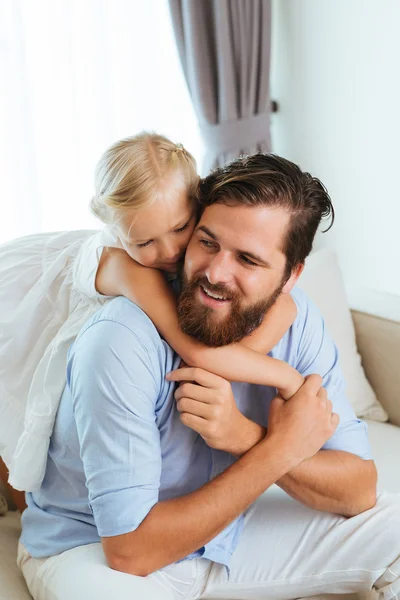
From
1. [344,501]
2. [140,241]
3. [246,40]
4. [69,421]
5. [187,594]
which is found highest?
[246,40]

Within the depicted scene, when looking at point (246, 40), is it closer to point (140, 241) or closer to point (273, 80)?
point (273, 80)

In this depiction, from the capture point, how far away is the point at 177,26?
9.25 ft

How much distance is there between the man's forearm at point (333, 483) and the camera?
Result: 5.11ft

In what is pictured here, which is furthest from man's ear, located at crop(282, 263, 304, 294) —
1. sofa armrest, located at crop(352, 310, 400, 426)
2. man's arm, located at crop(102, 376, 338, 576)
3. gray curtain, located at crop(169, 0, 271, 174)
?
gray curtain, located at crop(169, 0, 271, 174)

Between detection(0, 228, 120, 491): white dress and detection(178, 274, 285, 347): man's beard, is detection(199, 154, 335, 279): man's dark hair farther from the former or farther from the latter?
detection(0, 228, 120, 491): white dress

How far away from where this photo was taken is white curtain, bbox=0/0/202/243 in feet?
8.46

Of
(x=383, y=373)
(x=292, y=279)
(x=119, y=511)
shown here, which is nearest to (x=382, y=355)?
(x=383, y=373)

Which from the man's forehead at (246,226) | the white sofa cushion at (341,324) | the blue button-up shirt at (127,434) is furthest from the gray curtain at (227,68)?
the man's forehead at (246,226)

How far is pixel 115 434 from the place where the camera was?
4.50 feet

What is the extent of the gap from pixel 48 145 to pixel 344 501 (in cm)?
174

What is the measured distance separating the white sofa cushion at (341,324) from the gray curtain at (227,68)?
0.88 meters

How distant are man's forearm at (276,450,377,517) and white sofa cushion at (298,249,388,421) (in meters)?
0.71

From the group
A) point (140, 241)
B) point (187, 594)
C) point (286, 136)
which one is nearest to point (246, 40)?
point (286, 136)

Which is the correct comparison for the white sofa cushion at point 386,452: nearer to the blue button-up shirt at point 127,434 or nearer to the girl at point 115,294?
the blue button-up shirt at point 127,434
